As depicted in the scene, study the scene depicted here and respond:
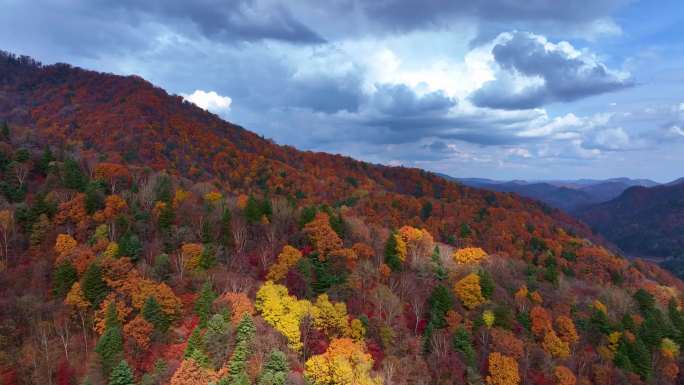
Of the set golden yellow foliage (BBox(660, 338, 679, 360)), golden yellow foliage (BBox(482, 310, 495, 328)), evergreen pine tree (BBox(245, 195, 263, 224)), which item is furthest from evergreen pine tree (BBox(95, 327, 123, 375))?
golden yellow foliage (BBox(660, 338, 679, 360))

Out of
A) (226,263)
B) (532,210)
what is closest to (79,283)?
(226,263)

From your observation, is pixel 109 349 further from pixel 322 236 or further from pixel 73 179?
pixel 73 179

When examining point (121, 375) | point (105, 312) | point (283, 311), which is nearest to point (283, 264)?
point (283, 311)

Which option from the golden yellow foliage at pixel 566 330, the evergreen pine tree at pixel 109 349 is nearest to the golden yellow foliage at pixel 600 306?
the golden yellow foliage at pixel 566 330

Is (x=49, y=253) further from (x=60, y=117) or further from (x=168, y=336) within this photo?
(x=60, y=117)

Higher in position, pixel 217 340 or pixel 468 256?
pixel 468 256

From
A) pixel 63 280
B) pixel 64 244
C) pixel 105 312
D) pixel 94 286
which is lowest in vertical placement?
pixel 105 312
